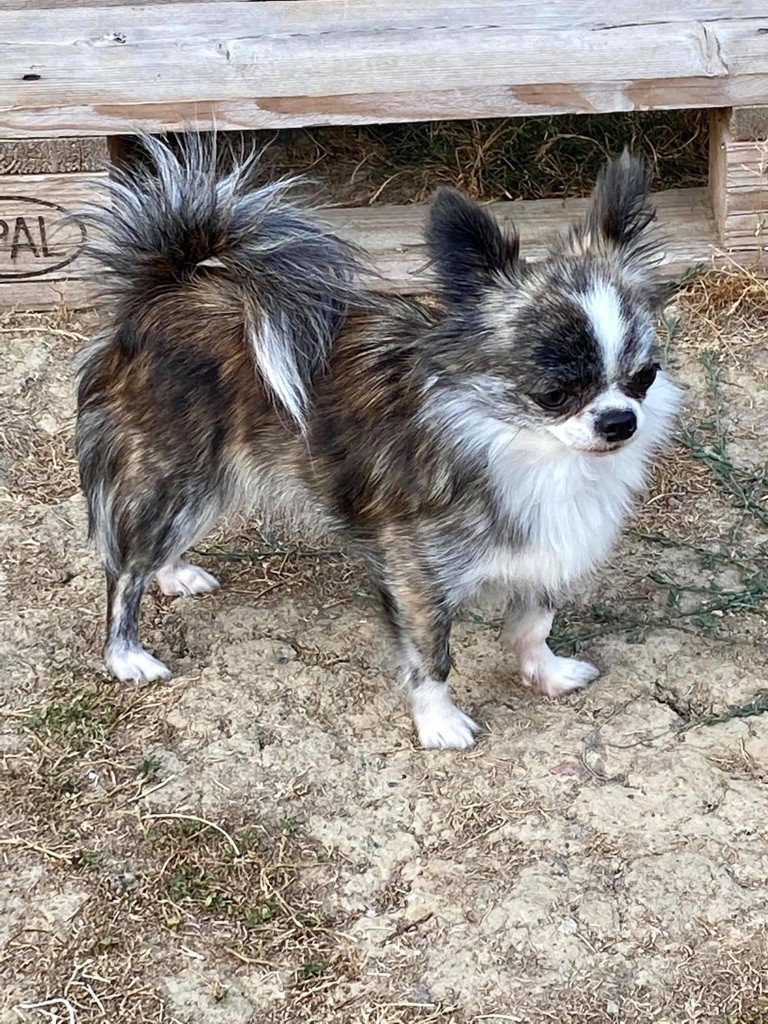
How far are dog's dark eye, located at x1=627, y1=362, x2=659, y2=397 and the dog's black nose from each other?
7 cm

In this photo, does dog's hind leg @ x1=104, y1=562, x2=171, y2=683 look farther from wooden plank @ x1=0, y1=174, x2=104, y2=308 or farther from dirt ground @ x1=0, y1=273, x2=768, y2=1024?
wooden plank @ x1=0, y1=174, x2=104, y2=308

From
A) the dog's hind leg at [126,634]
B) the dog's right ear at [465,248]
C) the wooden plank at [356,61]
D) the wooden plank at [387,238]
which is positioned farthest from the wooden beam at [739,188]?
the dog's hind leg at [126,634]

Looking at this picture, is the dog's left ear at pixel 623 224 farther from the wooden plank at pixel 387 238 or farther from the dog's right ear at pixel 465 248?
the wooden plank at pixel 387 238

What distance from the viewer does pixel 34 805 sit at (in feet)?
9.94

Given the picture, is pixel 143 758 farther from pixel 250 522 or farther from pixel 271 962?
pixel 250 522

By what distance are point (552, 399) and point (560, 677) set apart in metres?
0.95

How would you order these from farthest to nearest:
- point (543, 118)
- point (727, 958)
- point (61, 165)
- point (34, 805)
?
point (543, 118), point (61, 165), point (34, 805), point (727, 958)

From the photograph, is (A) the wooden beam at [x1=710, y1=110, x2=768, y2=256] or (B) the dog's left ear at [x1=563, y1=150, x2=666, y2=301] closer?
(B) the dog's left ear at [x1=563, y1=150, x2=666, y2=301]

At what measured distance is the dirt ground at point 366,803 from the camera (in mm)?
2605

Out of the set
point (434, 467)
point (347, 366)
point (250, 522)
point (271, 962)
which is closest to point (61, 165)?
point (250, 522)

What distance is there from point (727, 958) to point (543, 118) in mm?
4173

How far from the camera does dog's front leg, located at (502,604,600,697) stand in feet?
10.8

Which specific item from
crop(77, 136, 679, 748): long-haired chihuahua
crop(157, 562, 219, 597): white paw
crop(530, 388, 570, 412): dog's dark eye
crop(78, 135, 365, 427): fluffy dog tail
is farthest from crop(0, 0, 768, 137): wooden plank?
crop(530, 388, 570, 412): dog's dark eye

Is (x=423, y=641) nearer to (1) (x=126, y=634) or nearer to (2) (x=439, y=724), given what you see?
(2) (x=439, y=724)
